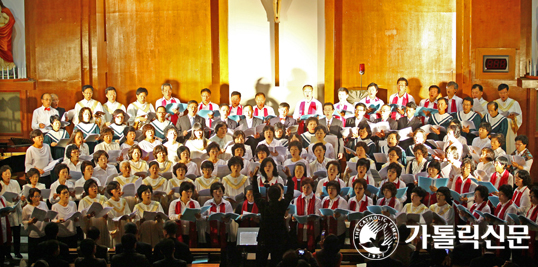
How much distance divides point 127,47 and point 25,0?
2.00 metres

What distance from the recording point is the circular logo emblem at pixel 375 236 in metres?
5.53

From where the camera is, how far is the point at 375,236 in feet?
19.1

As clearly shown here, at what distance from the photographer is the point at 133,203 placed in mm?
6789

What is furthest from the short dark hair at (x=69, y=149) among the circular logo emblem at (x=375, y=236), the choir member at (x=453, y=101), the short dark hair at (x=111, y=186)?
the choir member at (x=453, y=101)

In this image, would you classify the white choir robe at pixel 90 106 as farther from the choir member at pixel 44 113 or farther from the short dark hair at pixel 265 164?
the short dark hair at pixel 265 164

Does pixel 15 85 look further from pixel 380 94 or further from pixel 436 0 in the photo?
pixel 436 0

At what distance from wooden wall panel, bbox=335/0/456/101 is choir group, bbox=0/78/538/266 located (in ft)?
4.34

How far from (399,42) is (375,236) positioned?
5944mm

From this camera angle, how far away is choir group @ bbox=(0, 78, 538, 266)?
6.32m

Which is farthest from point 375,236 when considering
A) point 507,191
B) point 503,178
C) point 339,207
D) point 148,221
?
point 148,221

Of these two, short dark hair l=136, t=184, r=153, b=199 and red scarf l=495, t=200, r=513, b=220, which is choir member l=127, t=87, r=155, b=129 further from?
red scarf l=495, t=200, r=513, b=220

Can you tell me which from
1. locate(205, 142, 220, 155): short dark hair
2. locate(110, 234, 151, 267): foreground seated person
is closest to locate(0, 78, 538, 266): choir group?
locate(205, 142, 220, 155): short dark hair

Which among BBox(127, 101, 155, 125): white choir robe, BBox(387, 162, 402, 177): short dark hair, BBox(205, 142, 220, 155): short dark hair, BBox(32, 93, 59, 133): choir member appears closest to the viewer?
BBox(387, 162, 402, 177): short dark hair

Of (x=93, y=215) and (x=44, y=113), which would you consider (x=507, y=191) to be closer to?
(x=93, y=215)
